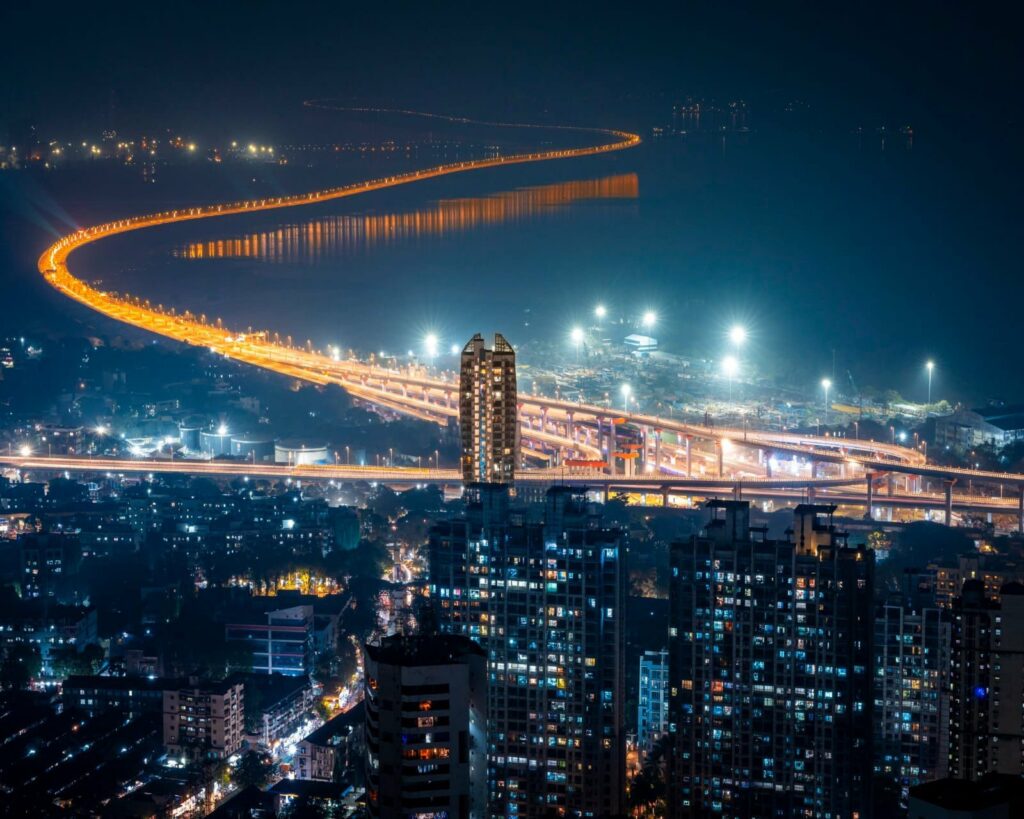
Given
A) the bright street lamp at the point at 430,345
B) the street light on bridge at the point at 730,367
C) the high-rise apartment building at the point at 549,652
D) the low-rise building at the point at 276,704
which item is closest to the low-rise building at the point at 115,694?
the low-rise building at the point at 276,704

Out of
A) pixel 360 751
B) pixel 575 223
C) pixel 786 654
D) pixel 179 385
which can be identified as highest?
pixel 575 223

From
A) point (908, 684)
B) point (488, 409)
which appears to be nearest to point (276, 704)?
point (488, 409)

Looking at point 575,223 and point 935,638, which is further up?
point 575,223

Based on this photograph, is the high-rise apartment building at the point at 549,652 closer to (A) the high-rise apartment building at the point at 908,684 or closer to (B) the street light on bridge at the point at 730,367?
(A) the high-rise apartment building at the point at 908,684

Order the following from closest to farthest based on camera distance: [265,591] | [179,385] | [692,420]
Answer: [265,591] < [692,420] < [179,385]

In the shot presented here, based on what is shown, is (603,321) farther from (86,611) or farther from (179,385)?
(86,611)

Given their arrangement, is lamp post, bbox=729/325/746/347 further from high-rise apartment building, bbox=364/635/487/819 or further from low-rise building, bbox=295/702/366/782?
high-rise apartment building, bbox=364/635/487/819

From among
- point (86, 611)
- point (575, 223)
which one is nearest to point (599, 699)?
point (86, 611)
